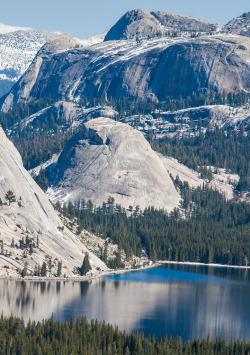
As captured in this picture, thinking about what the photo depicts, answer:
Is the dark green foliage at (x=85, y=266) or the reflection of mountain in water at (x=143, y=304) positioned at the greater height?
the dark green foliage at (x=85, y=266)

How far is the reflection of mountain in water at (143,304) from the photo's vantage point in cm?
13600

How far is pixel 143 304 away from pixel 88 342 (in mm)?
44202

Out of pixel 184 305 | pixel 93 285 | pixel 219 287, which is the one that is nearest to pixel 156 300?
Answer: pixel 184 305

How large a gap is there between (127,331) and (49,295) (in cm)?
3369

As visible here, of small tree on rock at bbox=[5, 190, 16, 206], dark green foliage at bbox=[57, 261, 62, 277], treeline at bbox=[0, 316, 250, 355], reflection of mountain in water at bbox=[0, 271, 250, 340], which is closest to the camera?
treeline at bbox=[0, 316, 250, 355]

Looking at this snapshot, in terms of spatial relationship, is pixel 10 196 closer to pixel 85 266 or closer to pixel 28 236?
pixel 28 236

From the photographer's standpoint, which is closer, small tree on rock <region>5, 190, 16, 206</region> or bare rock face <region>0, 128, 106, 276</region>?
bare rock face <region>0, 128, 106, 276</region>

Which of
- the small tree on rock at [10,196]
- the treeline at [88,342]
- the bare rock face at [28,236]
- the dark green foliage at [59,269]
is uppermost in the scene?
the small tree on rock at [10,196]

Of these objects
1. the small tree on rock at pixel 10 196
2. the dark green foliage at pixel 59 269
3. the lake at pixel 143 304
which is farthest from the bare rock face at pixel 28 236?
the lake at pixel 143 304

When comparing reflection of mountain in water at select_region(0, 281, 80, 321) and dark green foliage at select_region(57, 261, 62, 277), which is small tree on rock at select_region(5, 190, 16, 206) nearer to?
dark green foliage at select_region(57, 261, 62, 277)

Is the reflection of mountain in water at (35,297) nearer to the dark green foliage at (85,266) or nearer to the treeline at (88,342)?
the dark green foliage at (85,266)

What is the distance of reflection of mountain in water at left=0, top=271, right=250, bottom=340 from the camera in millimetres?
136000

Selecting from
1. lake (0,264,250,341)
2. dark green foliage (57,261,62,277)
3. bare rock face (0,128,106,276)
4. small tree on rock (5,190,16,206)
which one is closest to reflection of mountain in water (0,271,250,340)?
lake (0,264,250,341)

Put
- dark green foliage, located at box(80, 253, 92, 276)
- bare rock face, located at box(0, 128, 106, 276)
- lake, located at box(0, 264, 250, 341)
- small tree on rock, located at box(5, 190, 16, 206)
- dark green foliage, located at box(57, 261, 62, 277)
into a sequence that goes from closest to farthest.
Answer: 1. lake, located at box(0, 264, 250, 341)
2. bare rock face, located at box(0, 128, 106, 276)
3. dark green foliage, located at box(57, 261, 62, 277)
4. dark green foliage, located at box(80, 253, 92, 276)
5. small tree on rock, located at box(5, 190, 16, 206)
